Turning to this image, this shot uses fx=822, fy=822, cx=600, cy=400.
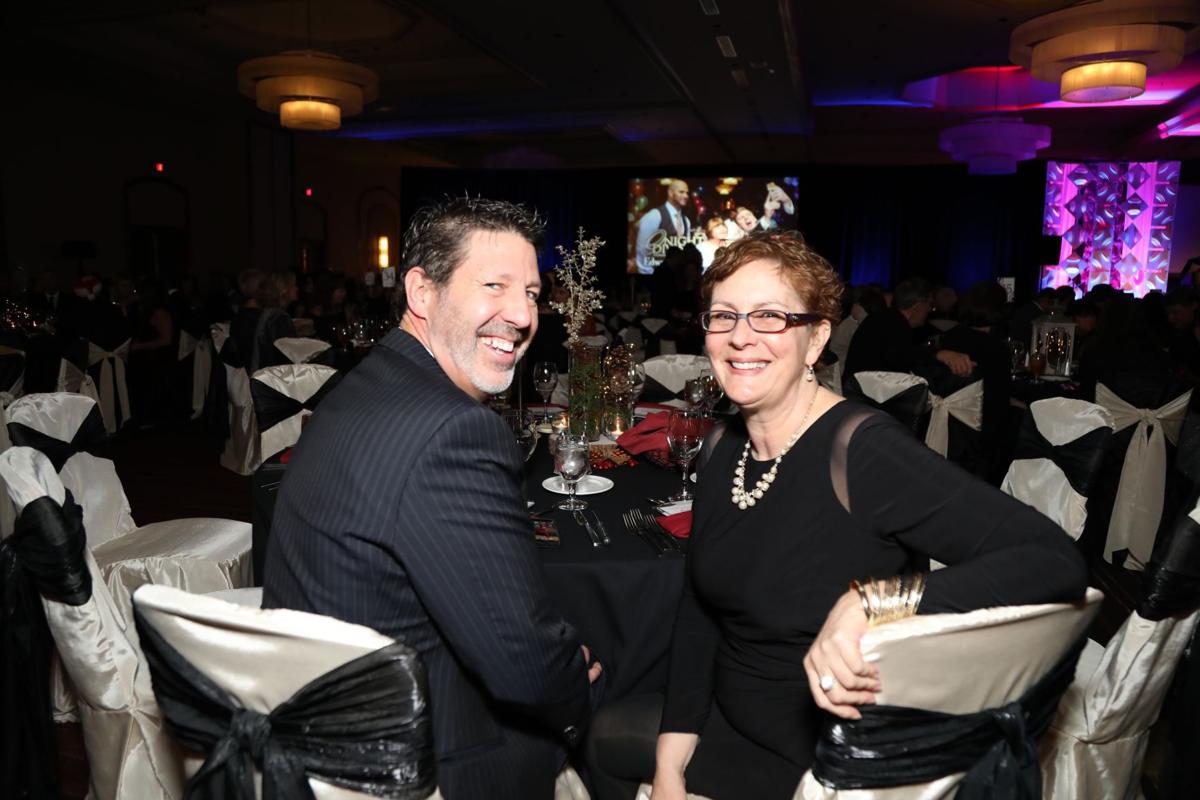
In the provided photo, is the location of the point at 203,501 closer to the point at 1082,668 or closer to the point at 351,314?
the point at 351,314

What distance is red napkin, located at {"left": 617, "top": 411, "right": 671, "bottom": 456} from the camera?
2.82 m

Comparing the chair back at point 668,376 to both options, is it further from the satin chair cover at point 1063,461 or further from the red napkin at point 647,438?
the satin chair cover at point 1063,461

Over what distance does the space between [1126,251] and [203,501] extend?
15192mm

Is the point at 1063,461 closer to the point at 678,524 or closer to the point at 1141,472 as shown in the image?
the point at 678,524

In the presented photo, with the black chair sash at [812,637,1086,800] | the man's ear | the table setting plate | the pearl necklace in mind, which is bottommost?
the black chair sash at [812,637,1086,800]

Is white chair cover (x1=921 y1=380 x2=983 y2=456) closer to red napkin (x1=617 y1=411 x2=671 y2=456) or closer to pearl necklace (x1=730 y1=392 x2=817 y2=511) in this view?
red napkin (x1=617 y1=411 x2=671 y2=456)

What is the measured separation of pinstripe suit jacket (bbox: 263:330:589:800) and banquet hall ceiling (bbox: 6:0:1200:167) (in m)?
6.63

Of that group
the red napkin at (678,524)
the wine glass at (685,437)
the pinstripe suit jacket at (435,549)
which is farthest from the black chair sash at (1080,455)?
the pinstripe suit jacket at (435,549)

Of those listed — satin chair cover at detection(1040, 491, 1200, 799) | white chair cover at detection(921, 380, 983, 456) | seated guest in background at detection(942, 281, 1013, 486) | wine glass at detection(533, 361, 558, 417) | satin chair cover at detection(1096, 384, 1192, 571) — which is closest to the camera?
satin chair cover at detection(1040, 491, 1200, 799)

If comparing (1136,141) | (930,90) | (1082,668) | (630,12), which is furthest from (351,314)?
(1136,141)

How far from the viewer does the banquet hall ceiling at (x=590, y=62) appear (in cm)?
746

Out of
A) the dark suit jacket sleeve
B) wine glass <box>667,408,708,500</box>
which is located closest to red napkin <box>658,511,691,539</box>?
wine glass <box>667,408,708,500</box>

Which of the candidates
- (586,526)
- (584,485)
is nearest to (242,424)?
(584,485)

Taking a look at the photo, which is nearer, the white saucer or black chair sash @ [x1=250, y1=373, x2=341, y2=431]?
the white saucer
